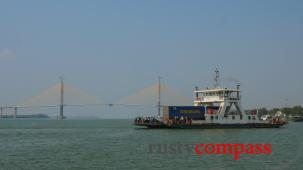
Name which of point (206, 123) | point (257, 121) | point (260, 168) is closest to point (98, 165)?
point (260, 168)

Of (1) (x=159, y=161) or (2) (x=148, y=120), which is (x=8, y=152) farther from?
(2) (x=148, y=120)

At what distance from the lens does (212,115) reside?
65750mm

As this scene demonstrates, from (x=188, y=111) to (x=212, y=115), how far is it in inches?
118

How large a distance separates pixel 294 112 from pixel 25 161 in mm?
163514

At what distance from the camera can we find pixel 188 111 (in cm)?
Result: 6681

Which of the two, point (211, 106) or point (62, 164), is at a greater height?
point (211, 106)

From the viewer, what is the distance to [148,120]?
6944cm

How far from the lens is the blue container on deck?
66.7 metres

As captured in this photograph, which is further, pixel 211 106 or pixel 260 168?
pixel 211 106

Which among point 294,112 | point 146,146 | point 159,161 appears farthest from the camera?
point 294,112

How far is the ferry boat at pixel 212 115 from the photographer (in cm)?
6544

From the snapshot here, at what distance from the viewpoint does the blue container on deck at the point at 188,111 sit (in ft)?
219

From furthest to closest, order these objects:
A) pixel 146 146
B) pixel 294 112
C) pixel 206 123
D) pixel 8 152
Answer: pixel 294 112 < pixel 206 123 < pixel 146 146 < pixel 8 152

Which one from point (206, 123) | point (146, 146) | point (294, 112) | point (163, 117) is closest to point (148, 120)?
point (163, 117)
